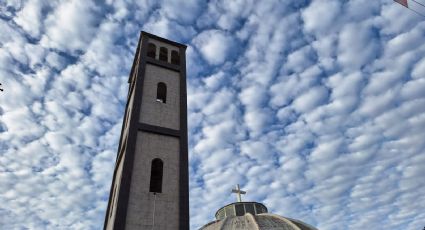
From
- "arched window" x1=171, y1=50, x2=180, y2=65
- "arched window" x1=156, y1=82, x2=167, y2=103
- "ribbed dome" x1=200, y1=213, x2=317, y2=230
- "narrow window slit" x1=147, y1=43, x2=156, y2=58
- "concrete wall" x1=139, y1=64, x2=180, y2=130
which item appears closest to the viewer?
"concrete wall" x1=139, y1=64, x2=180, y2=130

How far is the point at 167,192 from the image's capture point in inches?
635

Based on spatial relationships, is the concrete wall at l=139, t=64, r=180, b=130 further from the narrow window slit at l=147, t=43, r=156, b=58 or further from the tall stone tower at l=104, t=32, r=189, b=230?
the narrow window slit at l=147, t=43, r=156, b=58

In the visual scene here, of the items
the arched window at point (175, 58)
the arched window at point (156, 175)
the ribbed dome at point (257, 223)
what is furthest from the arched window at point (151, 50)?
the ribbed dome at point (257, 223)

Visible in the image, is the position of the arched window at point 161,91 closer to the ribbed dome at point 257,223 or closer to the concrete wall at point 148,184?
the concrete wall at point 148,184

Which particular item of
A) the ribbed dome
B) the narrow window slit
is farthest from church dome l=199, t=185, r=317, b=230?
the narrow window slit

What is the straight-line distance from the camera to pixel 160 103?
19.6 meters

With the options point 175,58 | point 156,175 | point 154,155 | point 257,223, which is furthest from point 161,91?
point 257,223

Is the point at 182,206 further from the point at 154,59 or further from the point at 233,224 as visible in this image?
the point at 233,224

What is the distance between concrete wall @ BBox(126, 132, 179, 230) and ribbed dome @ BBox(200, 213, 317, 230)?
37.5ft

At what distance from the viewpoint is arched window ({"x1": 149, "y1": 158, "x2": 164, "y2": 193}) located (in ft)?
54.2

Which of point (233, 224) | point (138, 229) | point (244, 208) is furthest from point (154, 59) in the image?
point (244, 208)

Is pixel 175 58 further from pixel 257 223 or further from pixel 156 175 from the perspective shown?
pixel 257 223

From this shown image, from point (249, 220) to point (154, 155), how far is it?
13604 millimetres

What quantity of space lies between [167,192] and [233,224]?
12753 millimetres
